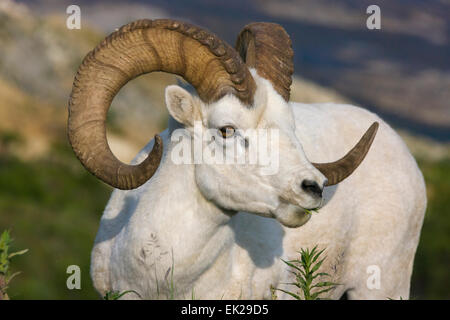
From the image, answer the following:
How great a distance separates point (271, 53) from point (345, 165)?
1210 mm

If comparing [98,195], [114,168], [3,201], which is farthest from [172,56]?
[98,195]

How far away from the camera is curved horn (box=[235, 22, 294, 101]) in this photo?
615 centimetres

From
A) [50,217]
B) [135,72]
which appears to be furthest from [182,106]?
[50,217]

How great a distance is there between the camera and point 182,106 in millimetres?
6035

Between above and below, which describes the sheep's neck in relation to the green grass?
below

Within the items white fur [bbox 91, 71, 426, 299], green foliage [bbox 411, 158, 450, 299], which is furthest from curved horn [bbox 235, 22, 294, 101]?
green foliage [bbox 411, 158, 450, 299]

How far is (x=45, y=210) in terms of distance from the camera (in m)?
37.9

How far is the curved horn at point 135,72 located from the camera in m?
5.84

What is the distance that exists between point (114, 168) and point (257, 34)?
6.15ft

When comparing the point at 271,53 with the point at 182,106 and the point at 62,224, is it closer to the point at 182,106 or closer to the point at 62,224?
the point at 182,106

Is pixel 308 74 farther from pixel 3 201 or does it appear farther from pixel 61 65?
pixel 3 201

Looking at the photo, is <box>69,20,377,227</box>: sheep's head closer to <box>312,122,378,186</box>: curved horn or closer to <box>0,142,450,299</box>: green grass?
<box>312,122,378,186</box>: curved horn

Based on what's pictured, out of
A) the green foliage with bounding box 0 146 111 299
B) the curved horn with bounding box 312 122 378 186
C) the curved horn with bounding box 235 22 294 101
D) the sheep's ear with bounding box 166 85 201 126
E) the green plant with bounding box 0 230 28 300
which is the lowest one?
the green plant with bounding box 0 230 28 300

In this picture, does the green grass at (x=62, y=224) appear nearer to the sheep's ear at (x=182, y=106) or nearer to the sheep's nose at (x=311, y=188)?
the sheep's ear at (x=182, y=106)
